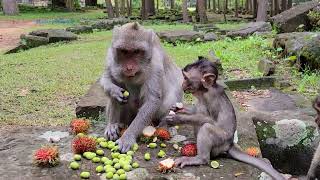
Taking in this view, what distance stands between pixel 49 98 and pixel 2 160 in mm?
4750

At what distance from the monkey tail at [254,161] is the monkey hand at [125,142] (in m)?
0.93

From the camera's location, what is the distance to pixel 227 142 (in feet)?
15.9

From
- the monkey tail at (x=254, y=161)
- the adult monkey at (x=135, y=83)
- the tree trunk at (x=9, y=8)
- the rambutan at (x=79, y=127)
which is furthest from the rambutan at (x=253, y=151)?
the tree trunk at (x=9, y=8)

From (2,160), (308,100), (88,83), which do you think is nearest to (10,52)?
(88,83)

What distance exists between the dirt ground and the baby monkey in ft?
42.4

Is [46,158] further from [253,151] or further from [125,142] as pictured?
[253,151]

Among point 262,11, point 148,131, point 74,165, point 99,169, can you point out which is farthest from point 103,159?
point 262,11

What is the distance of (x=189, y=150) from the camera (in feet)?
15.8

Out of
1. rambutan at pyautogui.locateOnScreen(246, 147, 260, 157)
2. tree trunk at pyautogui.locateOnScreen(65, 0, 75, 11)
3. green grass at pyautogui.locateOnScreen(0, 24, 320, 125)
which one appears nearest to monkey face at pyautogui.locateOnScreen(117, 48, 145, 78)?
rambutan at pyautogui.locateOnScreen(246, 147, 260, 157)

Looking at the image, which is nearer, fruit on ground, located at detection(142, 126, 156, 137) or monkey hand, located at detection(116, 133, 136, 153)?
monkey hand, located at detection(116, 133, 136, 153)

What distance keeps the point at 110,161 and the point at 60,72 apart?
7433 millimetres

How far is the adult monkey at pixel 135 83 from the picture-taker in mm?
5055

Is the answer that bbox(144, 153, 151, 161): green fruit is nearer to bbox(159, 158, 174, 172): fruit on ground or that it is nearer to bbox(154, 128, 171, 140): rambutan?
bbox(159, 158, 174, 172): fruit on ground

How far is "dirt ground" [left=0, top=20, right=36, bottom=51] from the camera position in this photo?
18172 mm
